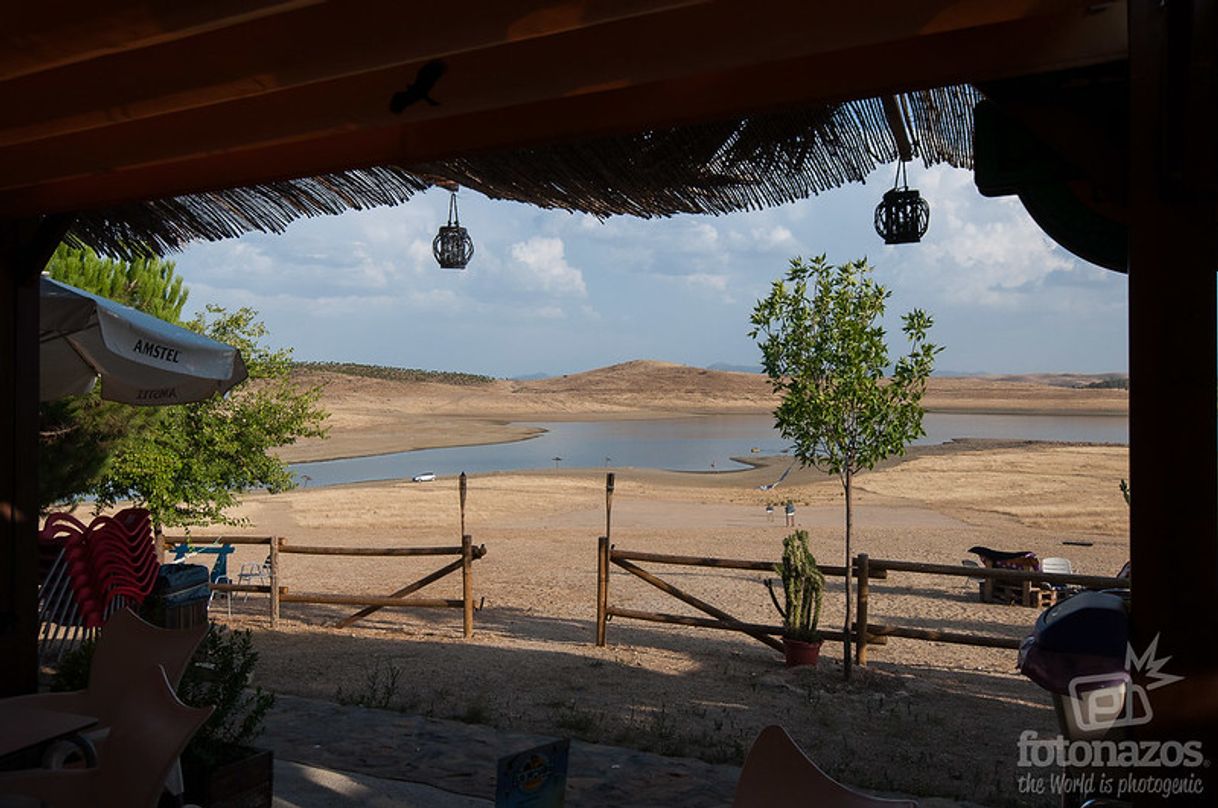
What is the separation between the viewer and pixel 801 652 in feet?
27.7

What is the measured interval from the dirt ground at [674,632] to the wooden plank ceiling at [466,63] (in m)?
3.36

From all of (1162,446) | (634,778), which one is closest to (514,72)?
(1162,446)

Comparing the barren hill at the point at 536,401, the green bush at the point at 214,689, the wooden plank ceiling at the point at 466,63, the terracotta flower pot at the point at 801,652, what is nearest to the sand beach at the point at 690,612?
the terracotta flower pot at the point at 801,652

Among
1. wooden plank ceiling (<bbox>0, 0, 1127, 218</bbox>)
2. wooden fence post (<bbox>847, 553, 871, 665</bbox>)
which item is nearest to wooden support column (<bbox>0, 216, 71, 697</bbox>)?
wooden plank ceiling (<bbox>0, 0, 1127, 218</bbox>)

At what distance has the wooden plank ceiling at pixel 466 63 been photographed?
86.0 inches

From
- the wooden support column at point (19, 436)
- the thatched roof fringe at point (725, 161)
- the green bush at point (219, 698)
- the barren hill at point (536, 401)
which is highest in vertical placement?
the barren hill at point (536, 401)

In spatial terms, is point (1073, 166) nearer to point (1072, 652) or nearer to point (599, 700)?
point (1072, 652)

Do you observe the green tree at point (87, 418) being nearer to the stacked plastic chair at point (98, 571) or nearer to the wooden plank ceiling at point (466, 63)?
the stacked plastic chair at point (98, 571)

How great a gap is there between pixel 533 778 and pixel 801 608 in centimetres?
662

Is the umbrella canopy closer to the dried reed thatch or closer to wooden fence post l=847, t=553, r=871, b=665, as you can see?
the dried reed thatch

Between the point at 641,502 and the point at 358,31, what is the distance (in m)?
22.5

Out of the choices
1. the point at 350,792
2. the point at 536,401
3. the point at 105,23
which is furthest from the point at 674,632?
the point at 536,401

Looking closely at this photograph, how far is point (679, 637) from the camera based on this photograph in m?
10.1

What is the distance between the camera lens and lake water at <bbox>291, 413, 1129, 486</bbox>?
37.6 meters
